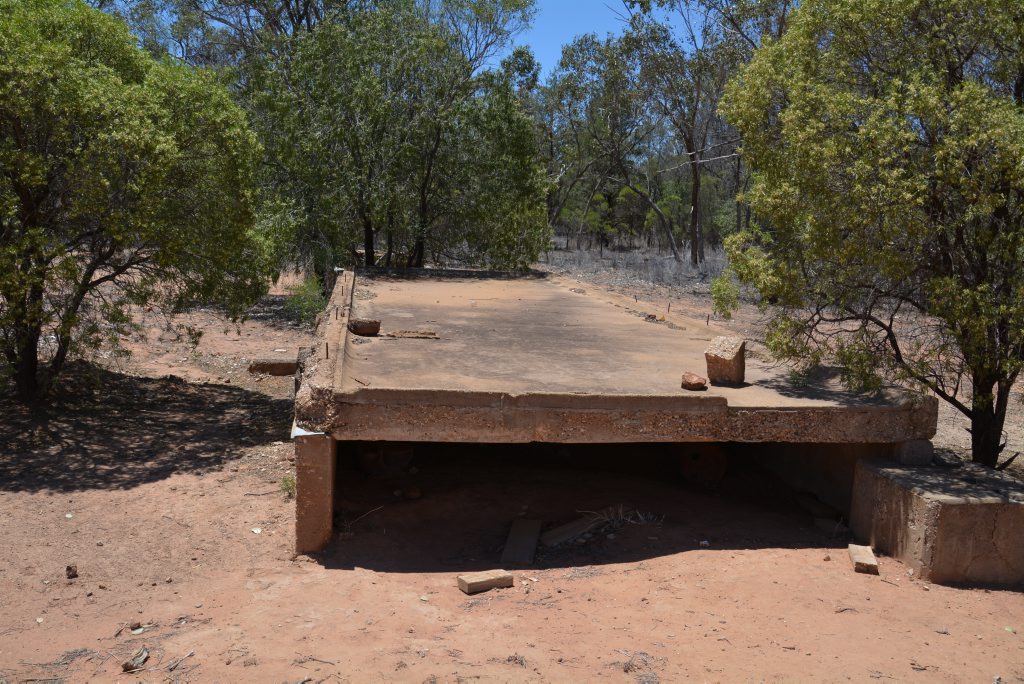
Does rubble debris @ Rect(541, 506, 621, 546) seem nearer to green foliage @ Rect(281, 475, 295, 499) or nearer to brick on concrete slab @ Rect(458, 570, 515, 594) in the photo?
brick on concrete slab @ Rect(458, 570, 515, 594)

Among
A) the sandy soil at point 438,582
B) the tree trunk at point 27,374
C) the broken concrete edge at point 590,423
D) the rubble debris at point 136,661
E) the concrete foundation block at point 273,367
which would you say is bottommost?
the rubble debris at point 136,661

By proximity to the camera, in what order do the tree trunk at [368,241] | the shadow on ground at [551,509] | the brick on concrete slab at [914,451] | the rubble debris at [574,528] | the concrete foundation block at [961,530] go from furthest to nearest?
the tree trunk at [368,241] < the brick on concrete slab at [914,451] < the rubble debris at [574,528] < the shadow on ground at [551,509] < the concrete foundation block at [961,530]

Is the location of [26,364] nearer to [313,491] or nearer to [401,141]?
[313,491]

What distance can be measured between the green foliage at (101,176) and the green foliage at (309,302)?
4432 mm

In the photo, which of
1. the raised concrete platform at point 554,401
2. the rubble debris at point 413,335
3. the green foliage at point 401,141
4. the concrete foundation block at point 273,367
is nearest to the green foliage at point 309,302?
the green foliage at point 401,141

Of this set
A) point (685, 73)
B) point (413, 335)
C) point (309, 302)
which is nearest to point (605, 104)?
point (685, 73)

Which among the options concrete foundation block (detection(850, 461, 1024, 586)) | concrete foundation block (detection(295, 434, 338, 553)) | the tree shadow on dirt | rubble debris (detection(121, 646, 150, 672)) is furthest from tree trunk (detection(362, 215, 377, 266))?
rubble debris (detection(121, 646, 150, 672))

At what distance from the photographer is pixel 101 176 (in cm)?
741

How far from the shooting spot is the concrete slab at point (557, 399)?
5.50 meters

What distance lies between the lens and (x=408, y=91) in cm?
1512

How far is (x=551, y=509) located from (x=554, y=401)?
116 centimetres

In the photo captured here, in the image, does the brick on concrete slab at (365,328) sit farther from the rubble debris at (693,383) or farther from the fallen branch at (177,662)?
the fallen branch at (177,662)

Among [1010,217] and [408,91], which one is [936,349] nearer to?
[1010,217]

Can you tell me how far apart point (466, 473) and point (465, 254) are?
960cm
